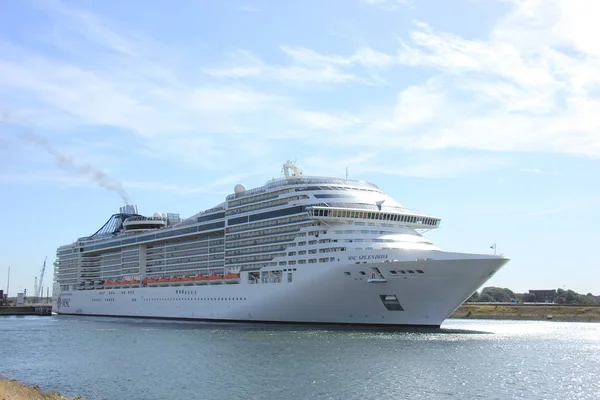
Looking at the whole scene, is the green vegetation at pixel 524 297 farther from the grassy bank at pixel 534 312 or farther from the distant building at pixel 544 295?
the grassy bank at pixel 534 312

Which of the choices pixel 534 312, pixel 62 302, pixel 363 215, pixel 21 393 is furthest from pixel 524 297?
pixel 21 393

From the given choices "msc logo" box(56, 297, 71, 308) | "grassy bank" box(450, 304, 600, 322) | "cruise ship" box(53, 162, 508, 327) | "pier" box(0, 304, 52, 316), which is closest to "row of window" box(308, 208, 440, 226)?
"cruise ship" box(53, 162, 508, 327)

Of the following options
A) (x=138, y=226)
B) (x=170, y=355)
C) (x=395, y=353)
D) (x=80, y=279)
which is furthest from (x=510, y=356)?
(x=80, y=279)

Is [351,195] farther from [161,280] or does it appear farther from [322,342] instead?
[161,280]

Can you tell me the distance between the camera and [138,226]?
100 m

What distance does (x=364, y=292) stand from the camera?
5481 cm

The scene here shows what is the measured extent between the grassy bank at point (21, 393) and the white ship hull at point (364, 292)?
3020cm

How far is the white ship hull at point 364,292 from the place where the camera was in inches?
2039

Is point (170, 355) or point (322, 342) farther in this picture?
point (322, 342)

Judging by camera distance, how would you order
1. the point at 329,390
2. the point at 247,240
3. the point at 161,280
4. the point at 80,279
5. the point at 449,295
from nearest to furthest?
the point at 329,390 < the point at 449,295 < the point at 247,240 < the point at 161,280 < the point at 80,279

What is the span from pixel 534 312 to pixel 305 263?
240ft

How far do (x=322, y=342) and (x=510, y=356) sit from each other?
12.9m

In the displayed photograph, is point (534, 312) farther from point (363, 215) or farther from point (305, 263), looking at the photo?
point (305, 263)

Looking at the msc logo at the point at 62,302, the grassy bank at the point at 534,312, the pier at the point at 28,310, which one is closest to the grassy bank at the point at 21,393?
the msc logo at the point at 62,302
